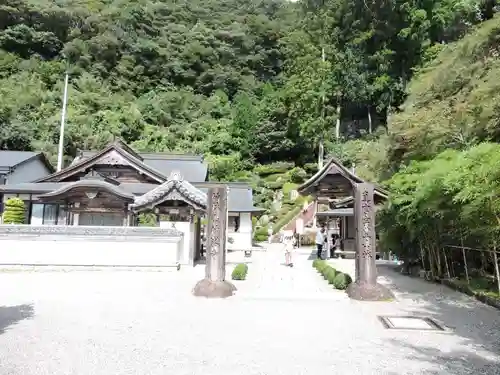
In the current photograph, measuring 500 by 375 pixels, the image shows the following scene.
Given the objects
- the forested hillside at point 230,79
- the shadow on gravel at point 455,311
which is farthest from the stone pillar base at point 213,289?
the forested hillside at point 230,79

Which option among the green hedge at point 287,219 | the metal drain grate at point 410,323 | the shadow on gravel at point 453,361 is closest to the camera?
the shadow on gravel at point 453,361

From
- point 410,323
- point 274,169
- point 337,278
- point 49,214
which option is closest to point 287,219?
point 274,169

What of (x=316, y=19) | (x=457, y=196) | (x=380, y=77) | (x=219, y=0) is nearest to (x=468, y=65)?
(x=457, y=196)

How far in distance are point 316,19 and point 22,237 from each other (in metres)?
36.7

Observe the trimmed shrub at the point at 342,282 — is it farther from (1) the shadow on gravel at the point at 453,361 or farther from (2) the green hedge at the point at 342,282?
(1) the shadow on gravel at the point at 453,361

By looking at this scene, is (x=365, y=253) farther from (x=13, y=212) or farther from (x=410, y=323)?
(x=13, y=212)

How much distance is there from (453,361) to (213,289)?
5.18 meters

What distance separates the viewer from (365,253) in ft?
29.5

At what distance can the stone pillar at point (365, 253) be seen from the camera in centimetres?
865

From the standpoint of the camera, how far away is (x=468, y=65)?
12.0 metres

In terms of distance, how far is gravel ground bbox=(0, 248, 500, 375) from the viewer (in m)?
4.25

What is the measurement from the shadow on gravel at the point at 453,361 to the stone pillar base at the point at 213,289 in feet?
14.2

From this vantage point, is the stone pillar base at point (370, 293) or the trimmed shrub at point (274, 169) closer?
the stone pillar base at point (370, 293)

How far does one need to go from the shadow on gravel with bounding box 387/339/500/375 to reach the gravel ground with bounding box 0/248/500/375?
1 centimetres
